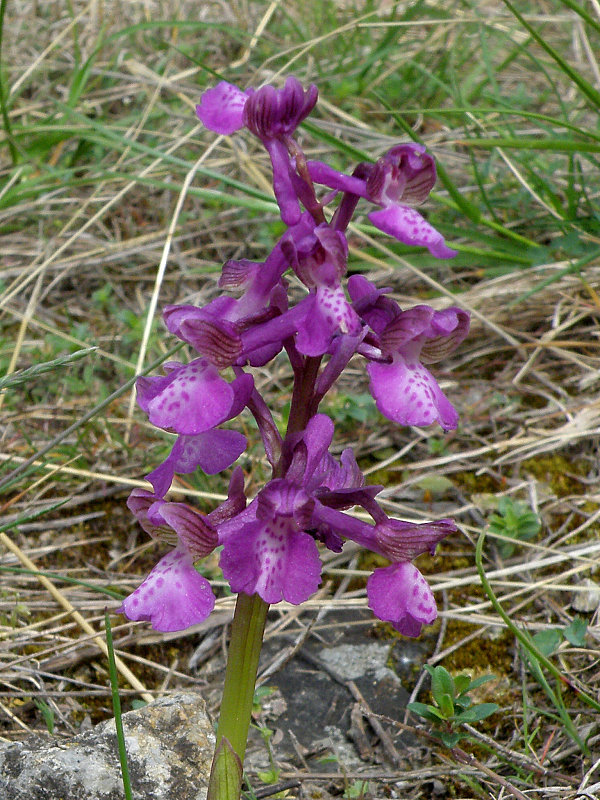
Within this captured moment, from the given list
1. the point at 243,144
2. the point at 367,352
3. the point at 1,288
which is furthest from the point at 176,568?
the point at 243,144

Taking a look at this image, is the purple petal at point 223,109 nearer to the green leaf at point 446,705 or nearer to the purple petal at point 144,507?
the purple petal at point 144,507

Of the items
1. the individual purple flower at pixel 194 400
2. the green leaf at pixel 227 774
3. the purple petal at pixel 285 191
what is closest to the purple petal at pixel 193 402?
the individual purple flower at pixel 194 400

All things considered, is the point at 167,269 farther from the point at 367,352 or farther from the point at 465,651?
the point at 367,352

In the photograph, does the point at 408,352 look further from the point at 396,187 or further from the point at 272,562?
the point at 272,562

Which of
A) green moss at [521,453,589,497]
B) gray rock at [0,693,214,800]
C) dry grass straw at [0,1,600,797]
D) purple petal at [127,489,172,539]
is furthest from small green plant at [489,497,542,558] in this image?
purple petal at [127,489,172,539]

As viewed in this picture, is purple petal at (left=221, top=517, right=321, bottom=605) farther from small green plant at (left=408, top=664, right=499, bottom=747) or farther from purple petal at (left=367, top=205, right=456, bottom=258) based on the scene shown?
small green plant at (left=408, top=664, right=499, bottom=747)

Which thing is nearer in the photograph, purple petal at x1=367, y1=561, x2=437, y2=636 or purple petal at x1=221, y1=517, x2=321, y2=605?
purple petal at x1=221, y1=517, x2=321, y2=605
